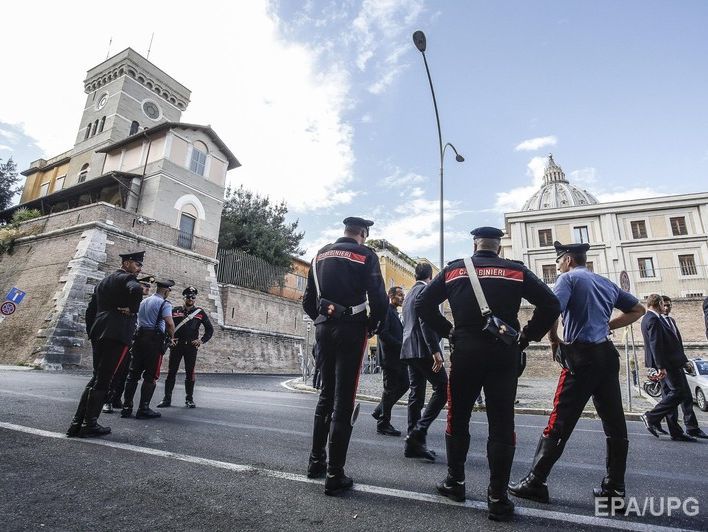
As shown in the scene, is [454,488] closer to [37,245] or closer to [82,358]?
[82,358]

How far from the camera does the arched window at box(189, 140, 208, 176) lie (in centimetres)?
2747

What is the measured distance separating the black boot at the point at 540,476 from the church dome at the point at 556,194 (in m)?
73.4

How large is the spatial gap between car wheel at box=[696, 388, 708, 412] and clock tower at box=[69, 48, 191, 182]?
132 ft

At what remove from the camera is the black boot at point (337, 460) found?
282 centimetres

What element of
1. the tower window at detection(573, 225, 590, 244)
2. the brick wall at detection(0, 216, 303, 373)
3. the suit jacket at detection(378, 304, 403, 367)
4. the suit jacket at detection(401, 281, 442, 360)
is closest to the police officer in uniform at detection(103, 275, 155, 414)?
the suit jacket at detection(378, 304, 403, 367)

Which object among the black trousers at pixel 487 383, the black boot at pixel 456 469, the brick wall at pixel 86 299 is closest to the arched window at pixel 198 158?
the brick wall at pixel 86 299

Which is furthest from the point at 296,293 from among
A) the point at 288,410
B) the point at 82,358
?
the point at 288,410

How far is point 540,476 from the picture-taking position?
9.75 feet

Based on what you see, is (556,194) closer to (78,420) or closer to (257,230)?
(257,230)

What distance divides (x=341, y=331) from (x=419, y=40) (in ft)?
34.8

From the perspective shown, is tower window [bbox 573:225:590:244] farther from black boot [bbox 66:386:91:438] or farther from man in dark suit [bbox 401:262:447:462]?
black boot [bbox 66:386:91:438]

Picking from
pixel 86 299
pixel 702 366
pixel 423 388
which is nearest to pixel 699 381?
pixel 702 366

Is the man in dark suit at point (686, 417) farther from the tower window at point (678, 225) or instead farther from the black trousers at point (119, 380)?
the tower window at point (678, 225)

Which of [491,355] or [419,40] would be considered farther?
[419,40]
